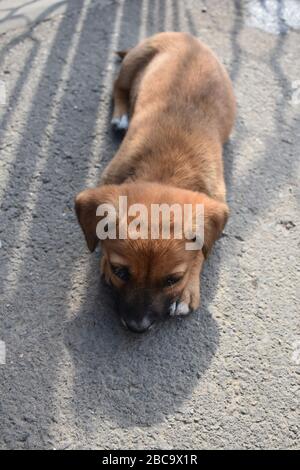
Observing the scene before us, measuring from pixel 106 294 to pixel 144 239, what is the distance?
33.7 inches

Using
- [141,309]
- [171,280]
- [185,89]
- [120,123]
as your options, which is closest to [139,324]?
[141,309]

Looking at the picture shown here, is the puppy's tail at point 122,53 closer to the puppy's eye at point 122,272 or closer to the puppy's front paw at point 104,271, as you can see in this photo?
the puppy's front paw at point 104,271

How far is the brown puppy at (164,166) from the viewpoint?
307 cm

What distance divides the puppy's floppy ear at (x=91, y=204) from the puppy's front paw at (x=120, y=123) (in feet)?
5.02

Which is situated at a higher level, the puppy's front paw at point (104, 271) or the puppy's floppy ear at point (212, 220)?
the puppy's floppy ear at point (212, 220)

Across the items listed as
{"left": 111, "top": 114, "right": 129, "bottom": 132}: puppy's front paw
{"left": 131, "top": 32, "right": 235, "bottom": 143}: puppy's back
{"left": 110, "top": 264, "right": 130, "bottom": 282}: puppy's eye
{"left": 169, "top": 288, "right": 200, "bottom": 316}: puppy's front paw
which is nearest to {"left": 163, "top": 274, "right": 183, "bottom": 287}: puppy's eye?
{"left": 110, "top": 264, "right": 130, "bottom": 282}: puppy's eye

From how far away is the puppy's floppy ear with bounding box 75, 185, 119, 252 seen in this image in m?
3.23

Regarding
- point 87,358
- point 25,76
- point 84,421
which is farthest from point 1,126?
point 84,421

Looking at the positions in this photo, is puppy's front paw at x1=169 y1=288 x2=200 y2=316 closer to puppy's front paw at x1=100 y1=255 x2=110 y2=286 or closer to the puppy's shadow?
the puppy's shadow

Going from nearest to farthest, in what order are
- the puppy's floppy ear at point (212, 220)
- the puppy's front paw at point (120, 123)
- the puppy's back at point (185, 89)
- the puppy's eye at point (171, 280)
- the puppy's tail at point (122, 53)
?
the puppy's eye at point (171, 280), the puppy's floppy ear at point (212, 220), the puppy's back at point (185, 89), the puppy's front paw at point (120, 123), the puppy's tail at point (122, 53)

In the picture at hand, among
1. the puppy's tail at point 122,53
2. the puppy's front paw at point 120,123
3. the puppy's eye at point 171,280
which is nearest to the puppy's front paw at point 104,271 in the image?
the puppy's eye at point 171,280

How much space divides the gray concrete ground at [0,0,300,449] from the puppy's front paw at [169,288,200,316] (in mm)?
68

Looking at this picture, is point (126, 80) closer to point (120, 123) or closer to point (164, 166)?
point (120, 123)

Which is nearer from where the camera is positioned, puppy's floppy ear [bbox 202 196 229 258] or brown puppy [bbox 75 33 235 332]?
brown puppy [bbox 75 33 235 332]
